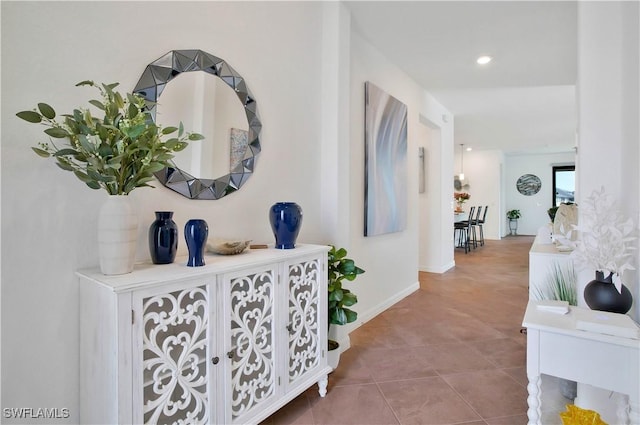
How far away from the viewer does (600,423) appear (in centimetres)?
110

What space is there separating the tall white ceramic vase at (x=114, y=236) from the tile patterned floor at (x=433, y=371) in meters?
1.16

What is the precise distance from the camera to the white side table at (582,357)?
124 centimetres

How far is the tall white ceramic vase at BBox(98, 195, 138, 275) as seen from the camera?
1.18 m

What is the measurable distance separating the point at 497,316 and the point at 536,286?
1.29 metres

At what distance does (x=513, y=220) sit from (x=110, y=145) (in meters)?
12.5

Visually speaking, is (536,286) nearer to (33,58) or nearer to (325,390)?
(325,390)

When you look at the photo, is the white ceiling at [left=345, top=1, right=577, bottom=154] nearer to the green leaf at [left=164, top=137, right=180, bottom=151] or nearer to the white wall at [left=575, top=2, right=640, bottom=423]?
the white wall at [left=575, top=2, right=640, bottom=423]

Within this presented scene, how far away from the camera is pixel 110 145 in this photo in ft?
3.83

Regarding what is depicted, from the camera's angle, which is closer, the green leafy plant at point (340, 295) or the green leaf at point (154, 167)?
the green leaf at point (154, 167)

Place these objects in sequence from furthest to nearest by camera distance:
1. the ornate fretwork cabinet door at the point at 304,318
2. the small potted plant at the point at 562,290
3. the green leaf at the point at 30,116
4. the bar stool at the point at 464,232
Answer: the bar stool at the point at 464,232 → the small potted plant at the point at 562,290 → the ornate fretwork cabinet door at the point at 304,318 → the green leaf at the point at 30,116

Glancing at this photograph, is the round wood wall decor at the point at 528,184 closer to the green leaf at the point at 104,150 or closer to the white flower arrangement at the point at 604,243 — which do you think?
the white flower arrangement at the point at 604,243

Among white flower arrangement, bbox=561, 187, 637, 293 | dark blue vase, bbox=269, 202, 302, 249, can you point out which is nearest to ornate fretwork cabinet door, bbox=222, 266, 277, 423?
dark blue vase, bbox=269, 202, 302, 249

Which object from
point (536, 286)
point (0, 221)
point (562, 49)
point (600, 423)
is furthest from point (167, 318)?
point (562, 49)

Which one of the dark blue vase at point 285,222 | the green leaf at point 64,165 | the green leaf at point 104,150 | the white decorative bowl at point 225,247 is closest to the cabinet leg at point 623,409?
the dark blue vase at point 285,222
